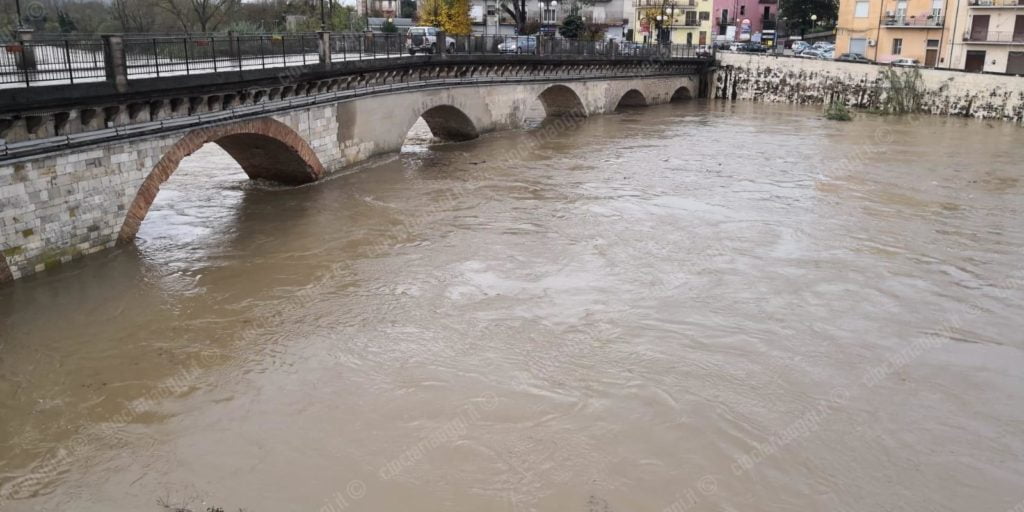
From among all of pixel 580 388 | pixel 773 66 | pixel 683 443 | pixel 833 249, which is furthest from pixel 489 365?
pixel 773 66

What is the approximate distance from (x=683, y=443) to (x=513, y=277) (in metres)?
5.73

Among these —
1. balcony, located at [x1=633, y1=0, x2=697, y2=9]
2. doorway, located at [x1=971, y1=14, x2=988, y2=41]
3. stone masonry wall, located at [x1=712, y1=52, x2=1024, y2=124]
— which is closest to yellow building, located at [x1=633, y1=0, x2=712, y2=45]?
balcony, located at [x1=633, y1=0, x2=697, y2=9]

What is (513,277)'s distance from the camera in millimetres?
14062

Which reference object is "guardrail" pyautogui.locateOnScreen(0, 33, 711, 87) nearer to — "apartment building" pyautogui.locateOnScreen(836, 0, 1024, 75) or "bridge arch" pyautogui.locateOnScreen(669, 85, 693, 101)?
"bridge arch" pyautogui.locateOnScreen(669, 85, 693, 101)

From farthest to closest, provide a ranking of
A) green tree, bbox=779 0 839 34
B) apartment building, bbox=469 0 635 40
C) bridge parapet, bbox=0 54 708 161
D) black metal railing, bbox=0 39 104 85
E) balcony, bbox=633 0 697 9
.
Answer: apartment building, bbox=469 0 635 40
green tree, bbox=779 0 839 34
balcony, bbox=633 0 697 9
black metal railing, bbox=0 39 104 85
bridge parapet, bbox=0 54 708 161

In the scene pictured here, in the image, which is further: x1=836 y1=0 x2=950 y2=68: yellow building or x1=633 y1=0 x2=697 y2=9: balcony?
x1=633 y1=0 x2=697 y2=9: balcony

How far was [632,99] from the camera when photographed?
142 feet

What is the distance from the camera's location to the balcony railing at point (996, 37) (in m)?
44.5

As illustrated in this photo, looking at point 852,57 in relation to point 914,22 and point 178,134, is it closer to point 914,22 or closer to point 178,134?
point 914,22

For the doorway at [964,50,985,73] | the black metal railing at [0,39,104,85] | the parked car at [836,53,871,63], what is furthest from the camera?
the parked car at [836,53,871,63]

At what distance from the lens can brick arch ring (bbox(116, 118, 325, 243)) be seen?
46.9ft

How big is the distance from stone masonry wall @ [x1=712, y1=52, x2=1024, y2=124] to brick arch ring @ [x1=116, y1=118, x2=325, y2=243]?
1312 inches

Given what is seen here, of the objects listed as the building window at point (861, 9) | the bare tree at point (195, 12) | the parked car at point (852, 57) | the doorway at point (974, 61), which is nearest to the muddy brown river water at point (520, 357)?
the bare tree at point (195, 12)

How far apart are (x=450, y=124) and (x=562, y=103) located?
974 centimetres
